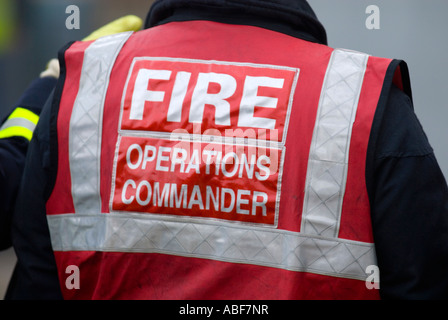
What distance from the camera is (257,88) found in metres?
1.12

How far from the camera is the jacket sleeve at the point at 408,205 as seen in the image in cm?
104

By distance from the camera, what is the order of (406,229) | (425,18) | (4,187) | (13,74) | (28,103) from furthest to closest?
1. (13,74)
2. (425,18)
3. (28,103)
4. (4,187)
5. (406,229)

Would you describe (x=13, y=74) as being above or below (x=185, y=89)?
below

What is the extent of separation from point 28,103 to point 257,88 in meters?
0.64

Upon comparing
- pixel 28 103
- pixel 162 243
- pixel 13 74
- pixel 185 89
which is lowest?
pixel 13 74

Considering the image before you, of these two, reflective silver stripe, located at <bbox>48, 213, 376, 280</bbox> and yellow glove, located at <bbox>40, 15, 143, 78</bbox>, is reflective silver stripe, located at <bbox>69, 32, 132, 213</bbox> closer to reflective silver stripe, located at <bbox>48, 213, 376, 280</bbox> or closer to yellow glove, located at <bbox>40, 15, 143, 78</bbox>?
reflective silver stripe, located at <bbox>48, 213, 376, 280</bbox>

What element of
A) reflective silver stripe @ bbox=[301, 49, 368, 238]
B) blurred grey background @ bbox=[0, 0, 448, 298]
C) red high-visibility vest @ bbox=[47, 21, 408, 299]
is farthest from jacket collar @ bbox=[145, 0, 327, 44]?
blurred grey background @ bbox=[0, 0, 448, 298]

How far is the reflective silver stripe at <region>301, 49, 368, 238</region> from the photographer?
3.50 ft

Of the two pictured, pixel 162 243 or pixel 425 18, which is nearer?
pixel 162 243

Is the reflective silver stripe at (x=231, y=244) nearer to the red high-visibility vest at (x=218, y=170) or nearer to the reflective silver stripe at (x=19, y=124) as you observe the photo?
the red high-visibility vest at (x=218, y=170)

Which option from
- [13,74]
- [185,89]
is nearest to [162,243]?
[185,89]

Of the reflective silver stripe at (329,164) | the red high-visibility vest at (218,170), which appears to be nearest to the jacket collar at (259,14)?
the red high-visibility vest at (218,170)

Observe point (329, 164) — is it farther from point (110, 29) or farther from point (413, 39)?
point (413, 39)
